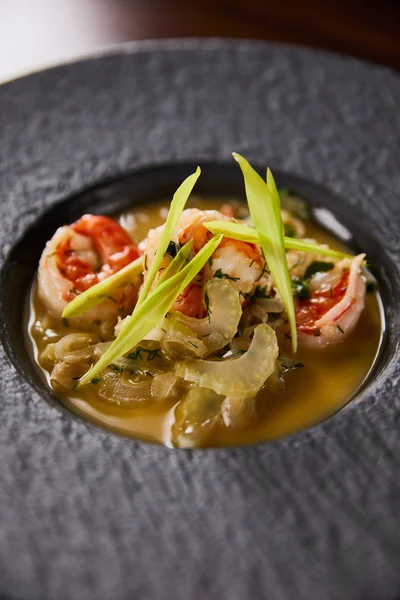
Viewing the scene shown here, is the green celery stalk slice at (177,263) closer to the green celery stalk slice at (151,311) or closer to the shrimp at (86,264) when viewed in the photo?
the green celery stalk slice at (151,311)

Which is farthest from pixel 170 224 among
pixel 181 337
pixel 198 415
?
pixel 198 415

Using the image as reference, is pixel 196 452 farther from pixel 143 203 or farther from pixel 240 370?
pixel 143 203

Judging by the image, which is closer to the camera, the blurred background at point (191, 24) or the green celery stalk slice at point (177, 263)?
the green celery stalk slice at point (177, 263)

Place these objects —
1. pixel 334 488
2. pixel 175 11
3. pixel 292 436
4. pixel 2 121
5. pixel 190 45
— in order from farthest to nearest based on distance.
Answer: pixel 175 11 → pixel 190 45 → pixel 2 121 → pixel 292 436 → pixel 334 488

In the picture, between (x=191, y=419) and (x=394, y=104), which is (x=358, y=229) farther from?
(x=191, y=419)

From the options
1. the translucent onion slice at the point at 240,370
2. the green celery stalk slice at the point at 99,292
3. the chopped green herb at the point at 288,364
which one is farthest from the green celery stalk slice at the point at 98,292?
the chopped green herb at the point at 288,364

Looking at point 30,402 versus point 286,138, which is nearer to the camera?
point 30,402

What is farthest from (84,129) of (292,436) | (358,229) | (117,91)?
(292,436)

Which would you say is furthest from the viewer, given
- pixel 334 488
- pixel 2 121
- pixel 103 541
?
pixel 2 121
